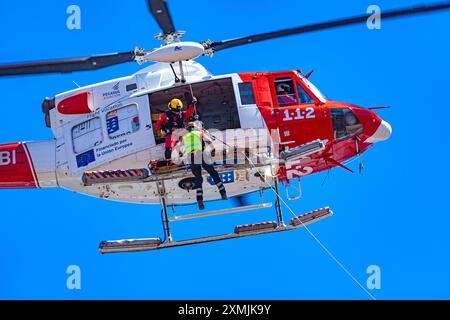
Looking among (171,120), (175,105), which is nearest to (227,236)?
(171,120)

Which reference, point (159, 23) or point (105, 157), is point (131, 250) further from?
point (159, 23)

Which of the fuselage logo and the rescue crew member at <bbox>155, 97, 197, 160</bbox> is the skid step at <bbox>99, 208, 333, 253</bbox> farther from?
the fuselage logo

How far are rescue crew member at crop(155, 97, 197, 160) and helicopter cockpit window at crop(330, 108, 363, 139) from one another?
2626 millimetres

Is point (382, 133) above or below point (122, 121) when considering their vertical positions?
below

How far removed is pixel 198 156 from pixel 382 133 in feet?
11.6

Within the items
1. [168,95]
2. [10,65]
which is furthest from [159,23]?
[10,65]

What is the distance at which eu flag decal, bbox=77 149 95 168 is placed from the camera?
602 inches

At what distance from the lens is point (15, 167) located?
16.0m

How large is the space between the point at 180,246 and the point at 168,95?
2760mm

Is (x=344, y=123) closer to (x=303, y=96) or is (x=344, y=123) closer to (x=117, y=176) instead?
(x=303, y=96)

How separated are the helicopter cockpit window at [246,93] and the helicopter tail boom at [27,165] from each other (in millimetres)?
3732

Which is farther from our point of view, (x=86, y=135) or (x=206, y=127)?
(x=86, y=135)

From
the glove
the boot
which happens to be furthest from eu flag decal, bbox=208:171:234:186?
the glove

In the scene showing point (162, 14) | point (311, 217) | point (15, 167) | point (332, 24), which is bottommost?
point (311, 217)
